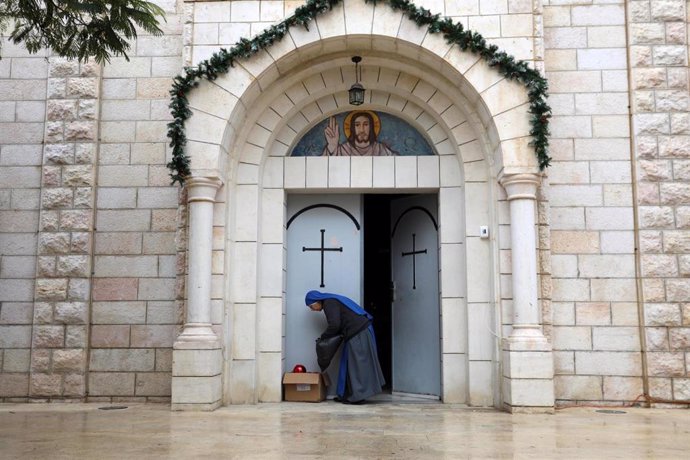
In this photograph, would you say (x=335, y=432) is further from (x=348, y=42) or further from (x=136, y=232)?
(x=348, y=42)

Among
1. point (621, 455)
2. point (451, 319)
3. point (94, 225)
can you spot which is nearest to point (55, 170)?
point (94, 225)

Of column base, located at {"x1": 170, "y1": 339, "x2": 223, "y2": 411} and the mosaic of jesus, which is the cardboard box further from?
the mosaic of jesus

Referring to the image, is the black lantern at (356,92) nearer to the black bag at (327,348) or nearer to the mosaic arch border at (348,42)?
the mosaic arch border at (348,42)

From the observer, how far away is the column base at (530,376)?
701cm

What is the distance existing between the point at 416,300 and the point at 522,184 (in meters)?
2.29

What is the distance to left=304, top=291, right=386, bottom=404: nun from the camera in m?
7.99

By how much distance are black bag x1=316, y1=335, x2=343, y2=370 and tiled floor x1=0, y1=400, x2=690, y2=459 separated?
0.59m

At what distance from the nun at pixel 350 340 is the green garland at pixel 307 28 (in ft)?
7.44

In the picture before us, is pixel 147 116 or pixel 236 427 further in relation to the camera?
pixel 147 116

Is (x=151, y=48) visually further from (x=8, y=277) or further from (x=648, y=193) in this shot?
(x=648, y=193)

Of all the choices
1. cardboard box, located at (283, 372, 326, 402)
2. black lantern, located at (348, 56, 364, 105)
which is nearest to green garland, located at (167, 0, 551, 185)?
black lantern, located at (348, 56, 364, 105)

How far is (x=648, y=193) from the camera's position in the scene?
779cm

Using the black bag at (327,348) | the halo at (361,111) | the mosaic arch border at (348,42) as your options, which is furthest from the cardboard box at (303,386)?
the halo at (361,111)

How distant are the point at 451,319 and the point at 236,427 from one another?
10.0 feet
